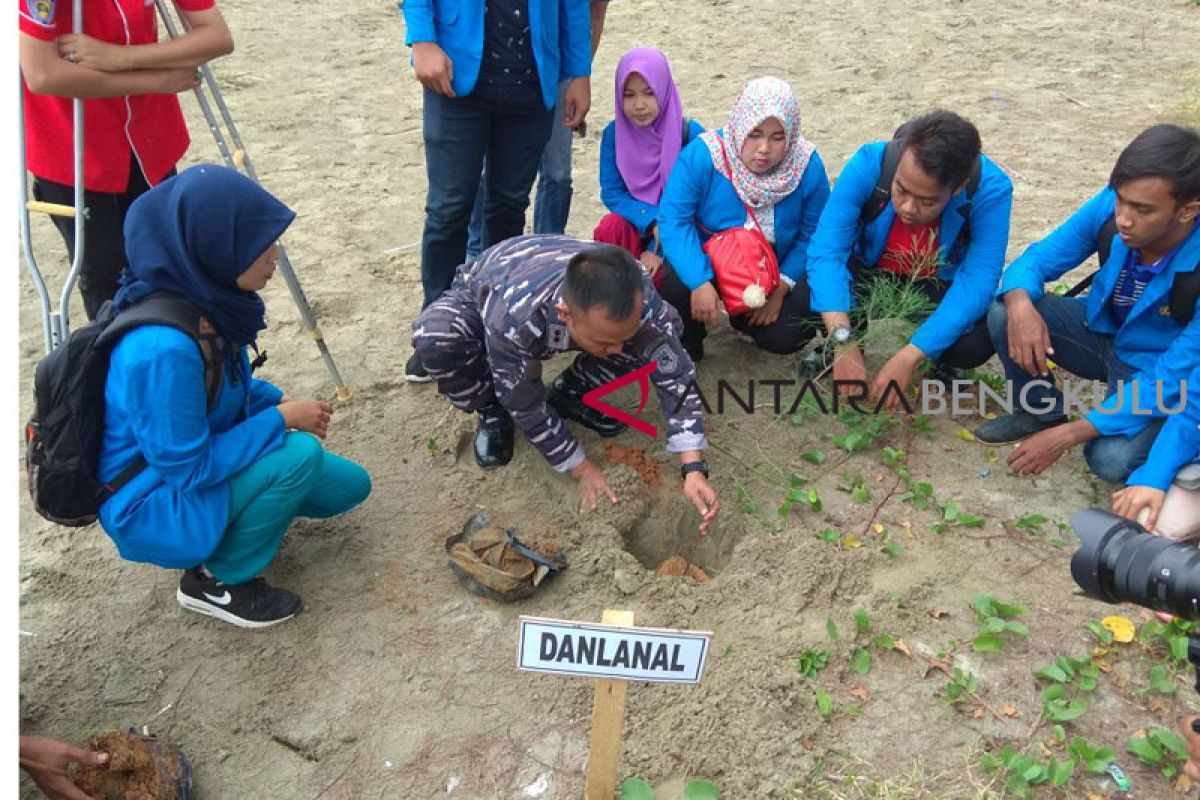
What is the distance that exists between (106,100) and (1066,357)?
147 inches

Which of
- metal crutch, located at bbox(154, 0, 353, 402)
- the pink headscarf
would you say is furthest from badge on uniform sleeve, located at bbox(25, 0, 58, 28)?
the pink headscarf

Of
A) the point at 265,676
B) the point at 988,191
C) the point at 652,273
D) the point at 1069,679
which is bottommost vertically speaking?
the point at 265,676

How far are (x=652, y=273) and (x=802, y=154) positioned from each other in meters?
0.83

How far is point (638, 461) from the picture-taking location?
3.71 metres

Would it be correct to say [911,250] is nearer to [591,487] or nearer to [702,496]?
[702,496]

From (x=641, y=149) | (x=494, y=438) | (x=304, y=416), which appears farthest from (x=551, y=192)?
(x=304, y=416)

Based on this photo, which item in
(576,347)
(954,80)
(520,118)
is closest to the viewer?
(576,347)

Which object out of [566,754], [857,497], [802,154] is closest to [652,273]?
[802,154]

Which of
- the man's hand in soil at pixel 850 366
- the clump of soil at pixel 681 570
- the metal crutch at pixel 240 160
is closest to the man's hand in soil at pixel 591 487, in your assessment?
the clump of soil at pixel 681 570

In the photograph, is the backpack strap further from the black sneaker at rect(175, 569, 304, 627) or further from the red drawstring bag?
the red drawstring bag

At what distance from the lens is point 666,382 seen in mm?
3371

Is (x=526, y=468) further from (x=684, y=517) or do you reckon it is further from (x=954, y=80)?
(x=954, y=80)

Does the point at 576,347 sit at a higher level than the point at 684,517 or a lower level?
higher

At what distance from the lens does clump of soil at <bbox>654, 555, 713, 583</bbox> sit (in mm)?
3453
